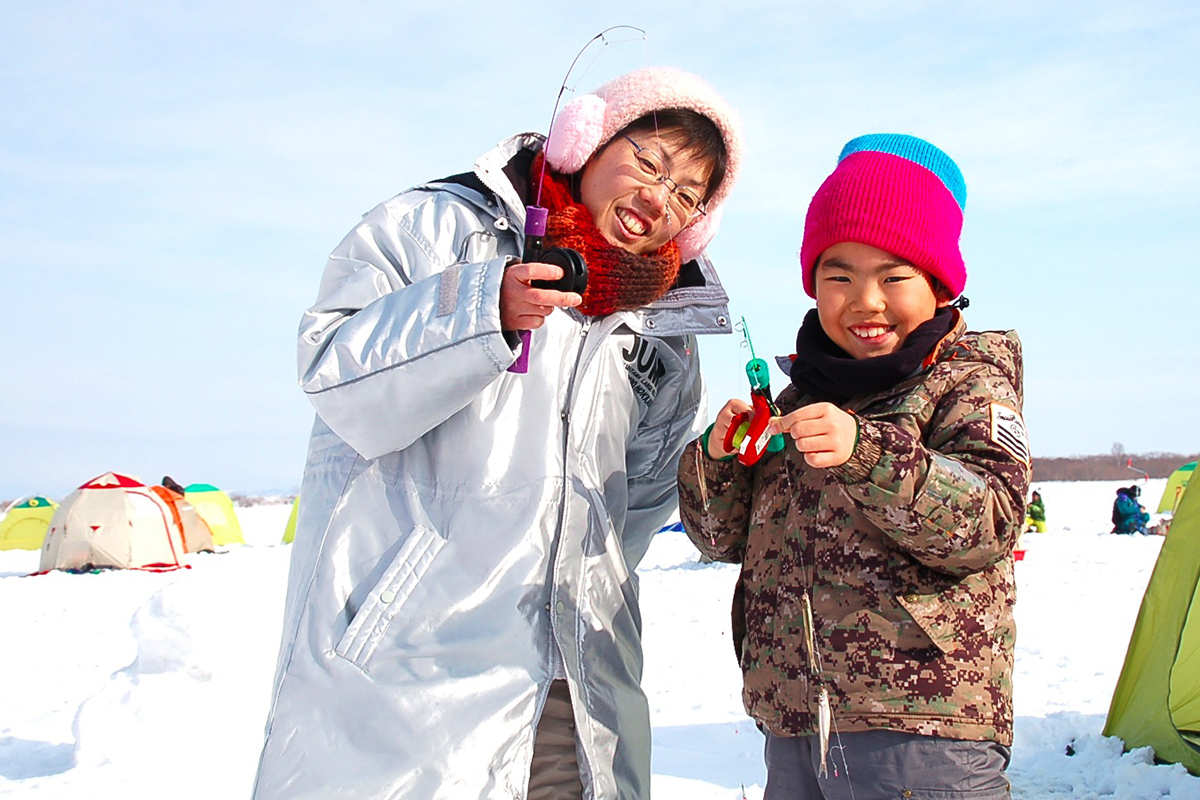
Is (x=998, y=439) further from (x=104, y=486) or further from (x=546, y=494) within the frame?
(x=104, y=486)

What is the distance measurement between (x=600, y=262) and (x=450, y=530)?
713 millimetres

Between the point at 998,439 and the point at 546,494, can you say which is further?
the point at 546,494

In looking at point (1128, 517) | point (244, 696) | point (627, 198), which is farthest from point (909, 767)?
point (1128, 517)

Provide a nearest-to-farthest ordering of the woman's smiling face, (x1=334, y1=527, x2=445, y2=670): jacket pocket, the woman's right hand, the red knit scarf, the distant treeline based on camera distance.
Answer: the woman's right hand, (x1=334, y1=527, x2=445, y2=670): jacket pocket, the red knit scarf, the woman's smiling face, the distant treeline

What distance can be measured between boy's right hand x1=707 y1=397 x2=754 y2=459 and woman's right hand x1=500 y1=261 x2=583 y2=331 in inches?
16.5

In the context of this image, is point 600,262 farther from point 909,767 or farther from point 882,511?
point 909,767

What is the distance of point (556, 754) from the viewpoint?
212 centimetres

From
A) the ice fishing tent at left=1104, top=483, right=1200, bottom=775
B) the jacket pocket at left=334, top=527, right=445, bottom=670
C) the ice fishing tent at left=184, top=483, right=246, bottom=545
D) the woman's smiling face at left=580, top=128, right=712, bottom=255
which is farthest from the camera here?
the ice fishing tent at left=184, top=483, right=246, bottom=545

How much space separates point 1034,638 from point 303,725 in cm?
664

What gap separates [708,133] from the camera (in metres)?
2.65

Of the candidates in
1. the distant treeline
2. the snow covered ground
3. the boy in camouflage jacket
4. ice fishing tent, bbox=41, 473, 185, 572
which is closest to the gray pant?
the boy in camouflage jacket

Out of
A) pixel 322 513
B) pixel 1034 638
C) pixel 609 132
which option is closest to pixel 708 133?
pixel 609 132

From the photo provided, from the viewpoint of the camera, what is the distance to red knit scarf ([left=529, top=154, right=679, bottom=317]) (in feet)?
7.55

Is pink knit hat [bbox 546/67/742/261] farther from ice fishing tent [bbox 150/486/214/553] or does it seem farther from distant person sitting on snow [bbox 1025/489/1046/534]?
distant person sitting on snow [bbox 1025/489/1046/534]
